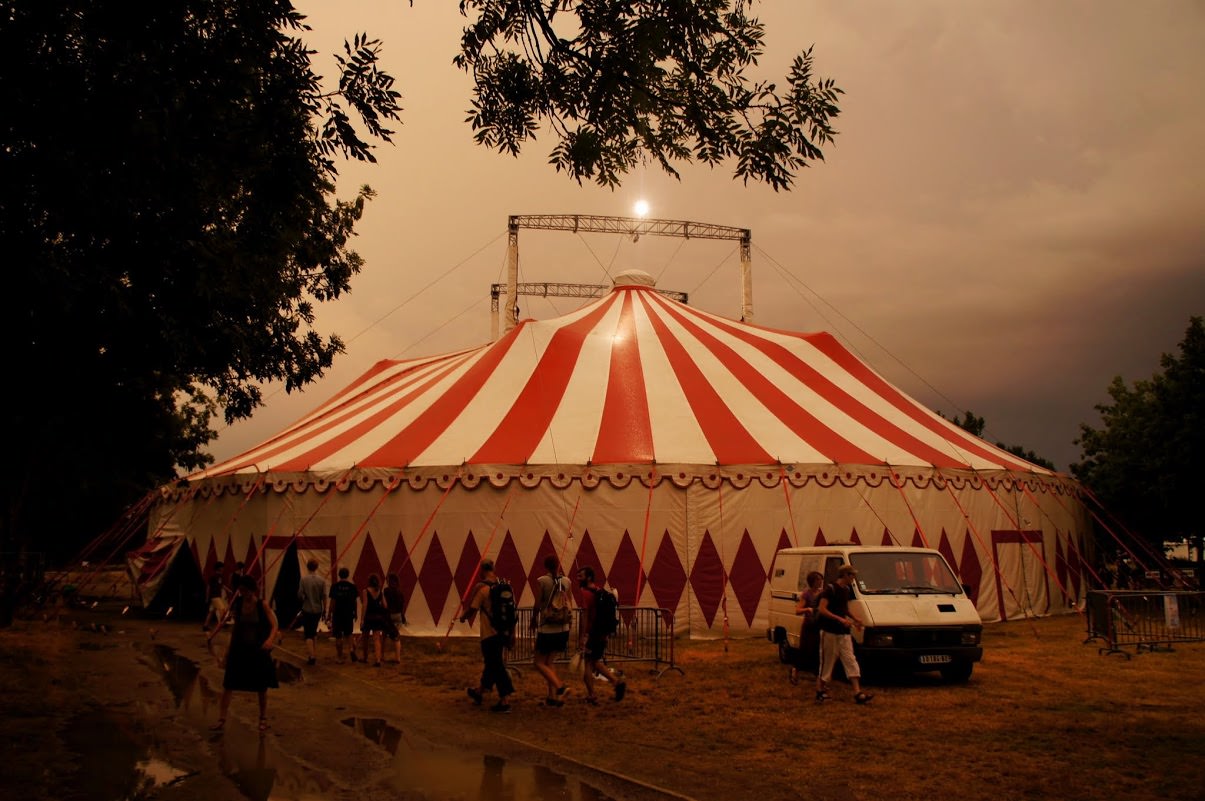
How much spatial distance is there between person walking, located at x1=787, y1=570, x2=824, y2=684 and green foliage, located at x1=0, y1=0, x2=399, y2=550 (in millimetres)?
6277

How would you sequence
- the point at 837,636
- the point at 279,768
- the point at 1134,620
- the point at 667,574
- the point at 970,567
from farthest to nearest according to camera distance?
1. the point at 970,567
2. the point at 667,574
3. the point at 1134,620
4. the point at 837,636
5. the point at 279,768

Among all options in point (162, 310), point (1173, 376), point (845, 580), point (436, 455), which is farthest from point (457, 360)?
point (1173, 376)

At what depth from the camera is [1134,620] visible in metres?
11.6

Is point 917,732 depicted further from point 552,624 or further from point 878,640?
point 552,624

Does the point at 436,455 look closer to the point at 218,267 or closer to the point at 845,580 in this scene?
the point at 218,267

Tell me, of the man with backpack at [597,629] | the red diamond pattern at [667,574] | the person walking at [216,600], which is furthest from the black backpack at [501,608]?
the person walking at [216,600]

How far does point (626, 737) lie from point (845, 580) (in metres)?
2.88

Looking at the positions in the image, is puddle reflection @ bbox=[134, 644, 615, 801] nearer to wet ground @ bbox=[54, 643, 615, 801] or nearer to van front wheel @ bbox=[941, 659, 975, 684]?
wet ground @ bbox=[54, 643, 615, 801]

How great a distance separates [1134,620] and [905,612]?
5165 millimetres

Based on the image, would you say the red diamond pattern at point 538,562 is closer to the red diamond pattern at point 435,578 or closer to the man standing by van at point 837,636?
the red diamond pattern at point 435,578

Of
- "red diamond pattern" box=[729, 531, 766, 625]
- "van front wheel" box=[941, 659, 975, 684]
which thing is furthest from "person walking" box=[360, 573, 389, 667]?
"van front wheel" box=[941, 659, 975, 684]

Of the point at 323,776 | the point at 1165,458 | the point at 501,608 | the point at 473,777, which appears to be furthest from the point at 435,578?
the point at 1165,458

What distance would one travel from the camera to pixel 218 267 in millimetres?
7953

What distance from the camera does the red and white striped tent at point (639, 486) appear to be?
41.7ft
